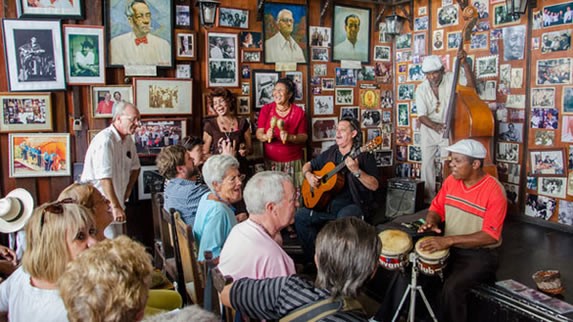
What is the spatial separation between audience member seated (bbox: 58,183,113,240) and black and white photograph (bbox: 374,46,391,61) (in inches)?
176

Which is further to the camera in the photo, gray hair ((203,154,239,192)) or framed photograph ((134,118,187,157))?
framed photograph ((134,118,187,157))

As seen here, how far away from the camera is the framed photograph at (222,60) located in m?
5.00

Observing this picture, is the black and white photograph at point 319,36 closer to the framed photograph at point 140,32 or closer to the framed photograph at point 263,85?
the framed photograph at point 263,85

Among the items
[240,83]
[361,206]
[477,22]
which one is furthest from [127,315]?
[477,22]

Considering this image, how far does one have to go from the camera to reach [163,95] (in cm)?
477

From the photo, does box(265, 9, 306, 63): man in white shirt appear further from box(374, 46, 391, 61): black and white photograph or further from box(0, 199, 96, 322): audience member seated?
box(0, 199, 96, 322): audience member seated

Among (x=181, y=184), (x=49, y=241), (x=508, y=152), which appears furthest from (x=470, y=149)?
(x=49, y=241)

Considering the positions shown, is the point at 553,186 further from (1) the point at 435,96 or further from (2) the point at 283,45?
(2) the point at 283,45

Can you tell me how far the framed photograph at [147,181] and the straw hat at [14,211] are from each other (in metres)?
1.31

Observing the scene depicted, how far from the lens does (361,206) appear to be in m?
4.02

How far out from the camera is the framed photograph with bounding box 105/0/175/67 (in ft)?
14.8

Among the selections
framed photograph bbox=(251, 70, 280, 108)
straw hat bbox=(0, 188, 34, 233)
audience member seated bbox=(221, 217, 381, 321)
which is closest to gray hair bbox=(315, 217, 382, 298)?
audience member seated bbox=(221, 217, 381, 321)

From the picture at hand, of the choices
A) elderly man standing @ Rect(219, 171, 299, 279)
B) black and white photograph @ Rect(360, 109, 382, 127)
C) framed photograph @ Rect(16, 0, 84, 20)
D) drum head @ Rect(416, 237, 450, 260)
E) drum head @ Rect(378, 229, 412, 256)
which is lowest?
drum head @ Rect(416, 237, 450, 260)

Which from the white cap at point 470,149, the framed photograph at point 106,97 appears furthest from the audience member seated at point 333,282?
the framed photograph at point 106,97
